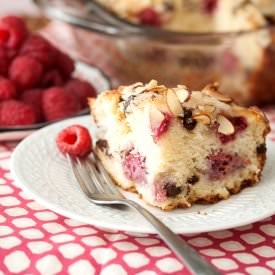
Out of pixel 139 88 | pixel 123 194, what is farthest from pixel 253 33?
pixel 123 194

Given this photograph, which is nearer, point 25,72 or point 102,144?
point 102,144

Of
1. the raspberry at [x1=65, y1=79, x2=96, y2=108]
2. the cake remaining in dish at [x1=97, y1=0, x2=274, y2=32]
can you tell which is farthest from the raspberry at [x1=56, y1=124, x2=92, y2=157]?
the cake remaining in dish at [x1=97, y1=0, x2=274, y2=32]

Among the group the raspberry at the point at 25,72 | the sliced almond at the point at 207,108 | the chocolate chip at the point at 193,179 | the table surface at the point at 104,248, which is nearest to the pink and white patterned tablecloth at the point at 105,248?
the table surface at the point at 104,248

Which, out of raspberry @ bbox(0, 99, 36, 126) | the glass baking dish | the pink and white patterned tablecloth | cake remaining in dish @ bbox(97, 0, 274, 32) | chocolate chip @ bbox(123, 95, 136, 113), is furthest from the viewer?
cake remaining in dish @ bbox(97, 0, 274, 32)

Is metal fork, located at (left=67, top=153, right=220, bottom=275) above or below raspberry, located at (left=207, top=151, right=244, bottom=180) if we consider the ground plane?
below

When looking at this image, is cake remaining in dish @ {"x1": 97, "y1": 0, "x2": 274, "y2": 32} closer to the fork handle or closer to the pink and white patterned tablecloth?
the pink and white patterned tablecloth

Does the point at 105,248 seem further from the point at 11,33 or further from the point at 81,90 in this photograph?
the point at 11,33

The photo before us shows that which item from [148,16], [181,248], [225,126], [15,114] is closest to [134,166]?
[225,126]
